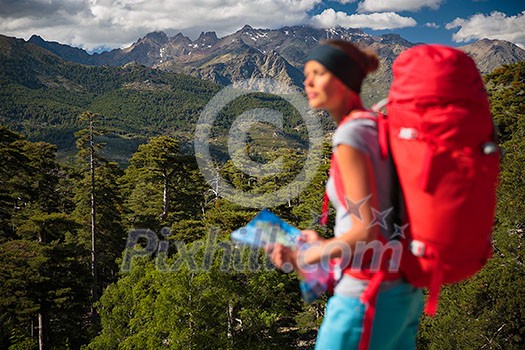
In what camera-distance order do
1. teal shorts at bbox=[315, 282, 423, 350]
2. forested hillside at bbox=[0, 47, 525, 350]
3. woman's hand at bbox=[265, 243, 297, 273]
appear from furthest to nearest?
forested hillside at bbox=[0, 47, 525, 350] < woman's hand at bbox=[265, 243, 297, 273] < teal shorts at bbox=[315, 282, 423, 350]

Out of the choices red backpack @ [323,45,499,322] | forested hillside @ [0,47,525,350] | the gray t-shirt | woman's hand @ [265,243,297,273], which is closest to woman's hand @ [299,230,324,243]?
woman's hand @ [265,243,297,273]

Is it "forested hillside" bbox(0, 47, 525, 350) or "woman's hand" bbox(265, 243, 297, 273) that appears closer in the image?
"woman's hand" bbox(265, 243, 297, 273)

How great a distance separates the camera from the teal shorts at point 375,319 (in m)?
1.73

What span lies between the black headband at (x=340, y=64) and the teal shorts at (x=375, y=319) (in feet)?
2.76

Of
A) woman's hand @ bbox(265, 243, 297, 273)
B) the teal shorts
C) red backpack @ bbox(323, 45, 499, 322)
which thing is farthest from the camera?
woman's hand @ bbox(265, 243, 297, 273)

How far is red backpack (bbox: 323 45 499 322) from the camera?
1.48 m

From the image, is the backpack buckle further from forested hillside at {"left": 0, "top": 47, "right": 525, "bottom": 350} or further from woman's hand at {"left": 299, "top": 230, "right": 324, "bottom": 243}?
forested hillside at {"left": 0, "top": 47, "right": 525, "bottom": 350}

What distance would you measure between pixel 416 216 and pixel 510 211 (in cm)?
1235

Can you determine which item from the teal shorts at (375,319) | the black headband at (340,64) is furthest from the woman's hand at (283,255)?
the black headband at (340,64)

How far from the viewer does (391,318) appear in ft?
5.86

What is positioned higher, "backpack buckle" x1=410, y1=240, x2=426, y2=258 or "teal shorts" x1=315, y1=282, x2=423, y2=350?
"backpack buckle" x1=410, y1=240, x2=426, y2=258

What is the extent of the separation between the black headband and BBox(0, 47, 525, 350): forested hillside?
1.90 meters

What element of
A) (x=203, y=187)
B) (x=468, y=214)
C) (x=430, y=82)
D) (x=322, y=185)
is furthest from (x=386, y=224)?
(x=203, y=187)

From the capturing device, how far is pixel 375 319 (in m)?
1.74
